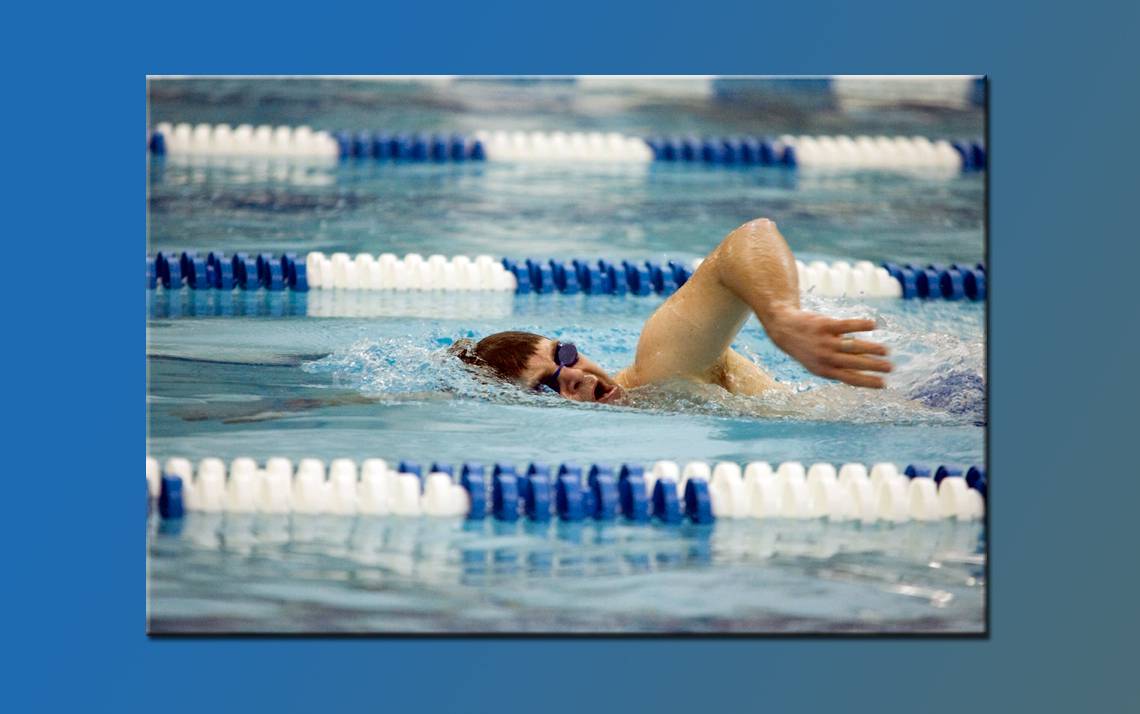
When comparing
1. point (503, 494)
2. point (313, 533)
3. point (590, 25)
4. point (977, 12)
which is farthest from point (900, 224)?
point (313, 533)

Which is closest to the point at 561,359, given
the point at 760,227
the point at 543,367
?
the point at 543,367

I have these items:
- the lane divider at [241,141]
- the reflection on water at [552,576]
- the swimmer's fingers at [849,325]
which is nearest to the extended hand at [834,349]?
the swimmer's fingers at [849,325]

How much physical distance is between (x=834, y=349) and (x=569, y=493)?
2.93 ft

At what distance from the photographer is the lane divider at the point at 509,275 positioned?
20.0 feet

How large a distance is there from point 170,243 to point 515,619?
168 centimetres

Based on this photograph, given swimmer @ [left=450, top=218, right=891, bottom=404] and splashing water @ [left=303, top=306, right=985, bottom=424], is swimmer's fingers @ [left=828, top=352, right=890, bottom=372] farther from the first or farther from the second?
splashing water @ [left=303, top=306, right=985, bottom=424]

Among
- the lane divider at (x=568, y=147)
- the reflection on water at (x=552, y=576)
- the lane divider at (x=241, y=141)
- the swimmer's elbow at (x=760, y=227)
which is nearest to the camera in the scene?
the reflection on water at (x=552, y=576)

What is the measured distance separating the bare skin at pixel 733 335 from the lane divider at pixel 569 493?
35 cm

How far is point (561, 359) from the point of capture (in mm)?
4934

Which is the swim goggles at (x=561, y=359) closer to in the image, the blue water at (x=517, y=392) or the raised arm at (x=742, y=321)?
the blue water at (x=517, y=392)

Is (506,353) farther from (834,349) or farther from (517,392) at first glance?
(834,349)

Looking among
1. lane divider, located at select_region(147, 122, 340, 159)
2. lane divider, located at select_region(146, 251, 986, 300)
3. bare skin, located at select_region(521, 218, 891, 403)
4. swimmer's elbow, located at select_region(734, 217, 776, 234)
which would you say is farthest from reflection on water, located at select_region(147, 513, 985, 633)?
lane divider, located at select_region(146, 251, 986, 300)

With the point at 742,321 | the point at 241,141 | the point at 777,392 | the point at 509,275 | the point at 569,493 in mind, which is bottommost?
the point at 569,493

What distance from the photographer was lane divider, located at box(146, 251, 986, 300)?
6.08m
